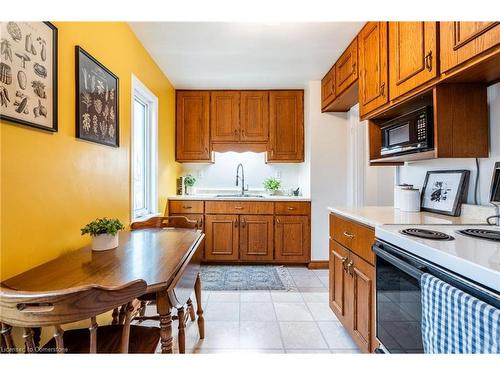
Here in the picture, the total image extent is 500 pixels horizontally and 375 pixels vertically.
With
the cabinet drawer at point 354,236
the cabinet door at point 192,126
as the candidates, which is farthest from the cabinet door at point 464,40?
the cabinet door at point 192,126

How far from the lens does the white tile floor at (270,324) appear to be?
1834mm

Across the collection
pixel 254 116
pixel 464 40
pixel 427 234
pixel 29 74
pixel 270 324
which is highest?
pixel 254 116

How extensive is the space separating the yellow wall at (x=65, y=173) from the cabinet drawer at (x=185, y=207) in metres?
1.28

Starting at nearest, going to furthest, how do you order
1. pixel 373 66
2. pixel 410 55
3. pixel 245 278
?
pixel 410 55, pixel 373 66, pixel 245 278

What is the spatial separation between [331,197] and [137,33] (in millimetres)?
2825

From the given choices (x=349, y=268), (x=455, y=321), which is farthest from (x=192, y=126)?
(x=455, y=321)

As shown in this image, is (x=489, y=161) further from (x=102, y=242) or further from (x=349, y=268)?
(x=102, y=242)

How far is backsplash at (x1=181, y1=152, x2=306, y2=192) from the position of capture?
13.7 feet

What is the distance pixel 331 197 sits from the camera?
11.5ft

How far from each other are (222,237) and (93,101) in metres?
2.32

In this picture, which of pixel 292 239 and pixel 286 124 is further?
pixel 286 124

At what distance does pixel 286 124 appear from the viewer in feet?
12.6

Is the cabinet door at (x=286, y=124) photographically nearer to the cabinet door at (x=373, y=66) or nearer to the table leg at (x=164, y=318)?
the cabinet door at (x=373, y=66)
